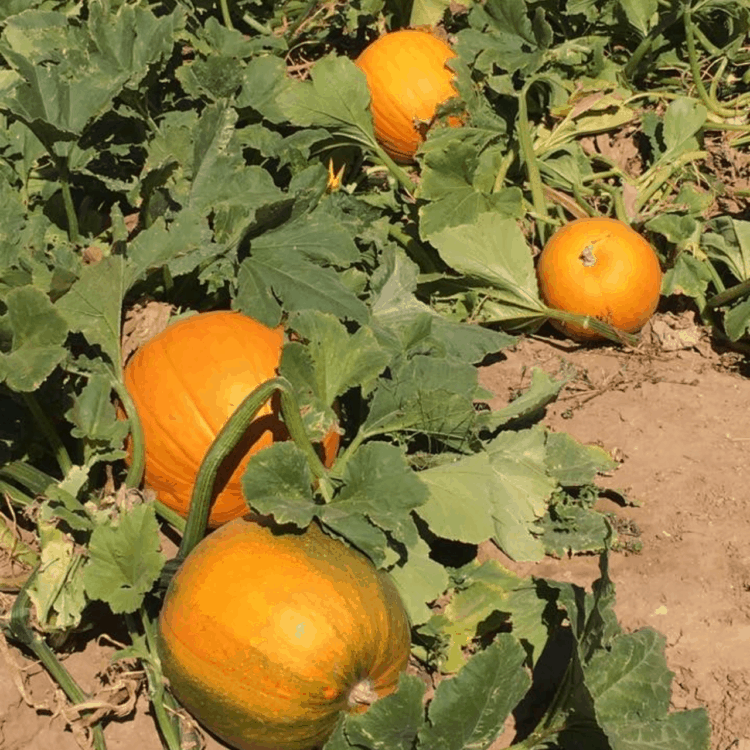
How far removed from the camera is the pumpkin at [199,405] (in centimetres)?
308

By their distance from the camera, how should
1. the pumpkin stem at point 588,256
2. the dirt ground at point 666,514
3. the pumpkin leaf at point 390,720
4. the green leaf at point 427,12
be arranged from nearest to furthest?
1. the pumpkin leaf at point 390,720
2. the dirt ground at point 666,514
3. the pumpkin stem at point 588,256
4. the green leaf at point 427,12

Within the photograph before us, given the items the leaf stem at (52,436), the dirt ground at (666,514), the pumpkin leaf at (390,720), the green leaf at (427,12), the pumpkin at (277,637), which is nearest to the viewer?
the pumpkin leaf at (390,720)

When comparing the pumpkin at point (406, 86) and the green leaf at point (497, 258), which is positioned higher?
the pumpkin at point (406, 86)

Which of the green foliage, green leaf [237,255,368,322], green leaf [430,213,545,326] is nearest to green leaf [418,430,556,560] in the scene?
the green foliage

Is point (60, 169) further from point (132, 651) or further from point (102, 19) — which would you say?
point (132, 651)

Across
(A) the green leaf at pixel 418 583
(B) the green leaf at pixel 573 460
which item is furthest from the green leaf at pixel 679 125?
(A) the green leaf at pixel 418 583

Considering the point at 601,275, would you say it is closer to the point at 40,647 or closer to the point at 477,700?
the point at 477,700

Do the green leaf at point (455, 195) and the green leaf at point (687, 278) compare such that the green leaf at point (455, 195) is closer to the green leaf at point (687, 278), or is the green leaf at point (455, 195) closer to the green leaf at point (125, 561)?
the green leaf at point (687, 278)

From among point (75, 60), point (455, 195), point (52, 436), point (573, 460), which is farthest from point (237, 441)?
point (455, 195)

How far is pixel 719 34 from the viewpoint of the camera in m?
5.23

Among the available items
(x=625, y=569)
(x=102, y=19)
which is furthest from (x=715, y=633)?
(x=102, y=19)

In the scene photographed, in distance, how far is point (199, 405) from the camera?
3.08 meters

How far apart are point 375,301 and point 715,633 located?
1.38 metres

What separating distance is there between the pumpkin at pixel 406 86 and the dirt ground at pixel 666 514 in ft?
3.50
